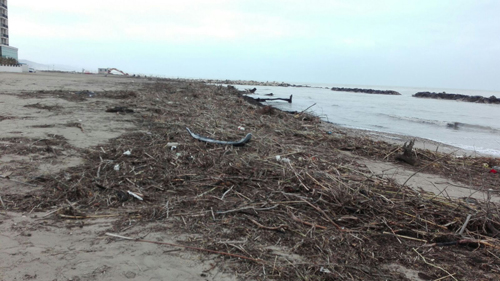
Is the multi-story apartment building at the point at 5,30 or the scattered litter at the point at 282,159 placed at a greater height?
the multi-story apartment building at the point at 5,30

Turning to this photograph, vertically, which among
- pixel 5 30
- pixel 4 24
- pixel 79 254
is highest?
pixel 4 24

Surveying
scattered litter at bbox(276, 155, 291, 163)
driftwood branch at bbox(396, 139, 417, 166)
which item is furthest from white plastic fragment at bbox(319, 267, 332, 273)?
driftwood branch at bbox(396, 139, 417, 166)

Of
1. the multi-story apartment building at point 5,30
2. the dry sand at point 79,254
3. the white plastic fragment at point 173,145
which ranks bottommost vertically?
the dry sand at point 79,254

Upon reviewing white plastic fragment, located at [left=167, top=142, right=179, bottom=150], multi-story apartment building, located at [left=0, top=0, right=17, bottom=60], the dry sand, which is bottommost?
the dry sand

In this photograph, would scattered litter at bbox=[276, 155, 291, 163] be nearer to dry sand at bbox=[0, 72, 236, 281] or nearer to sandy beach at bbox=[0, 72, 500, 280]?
sandy beach at bbox=[0, 72, 500, 280]

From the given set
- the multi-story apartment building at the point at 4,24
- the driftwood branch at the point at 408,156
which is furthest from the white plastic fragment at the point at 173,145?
the multi-story apartment building at the point at 4,24

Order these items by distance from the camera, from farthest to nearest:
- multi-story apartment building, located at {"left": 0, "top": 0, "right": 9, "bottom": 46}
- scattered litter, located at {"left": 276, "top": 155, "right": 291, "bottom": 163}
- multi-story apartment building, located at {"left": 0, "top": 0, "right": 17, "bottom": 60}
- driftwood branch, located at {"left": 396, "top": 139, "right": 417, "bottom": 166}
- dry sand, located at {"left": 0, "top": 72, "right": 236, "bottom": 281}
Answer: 1. multi-story apartment building, located at {"left": 0, "top": 0, "right": 9, "bottom": 46}
2. multi-story apartment building, located at {"left": 0, "top": 0, "right": 17, "bottom": 60}
3. driftwood branch, located at {"left": 396, "top": 139, "right": 417, "bottom": 166}
4. scattered litter, located at {"left": 276, "top": 155, "right": 291, "bottom": 163}
5. dry sand, located at {"left": 0, "top": 72, "right": 236, "bottom": 281}

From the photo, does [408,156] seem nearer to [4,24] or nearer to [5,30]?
[5,30]

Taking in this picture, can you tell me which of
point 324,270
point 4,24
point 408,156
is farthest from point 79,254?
point 4,24

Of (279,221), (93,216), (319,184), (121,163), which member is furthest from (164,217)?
(319,184)

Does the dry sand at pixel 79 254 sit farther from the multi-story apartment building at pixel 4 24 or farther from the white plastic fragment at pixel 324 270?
the multi-story apartment building at pixel 4 24

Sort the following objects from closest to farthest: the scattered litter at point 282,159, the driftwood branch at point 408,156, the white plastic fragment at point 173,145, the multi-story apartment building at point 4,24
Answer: the scattered litter at point 282,159 < the white plastic fragment at point 173,145 < the driftwood branch at point 408,156 < the multi-story apartment building at point 4,24

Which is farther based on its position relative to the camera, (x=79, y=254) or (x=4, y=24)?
(x=4, y=24)

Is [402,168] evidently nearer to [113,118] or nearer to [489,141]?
[113,118]
